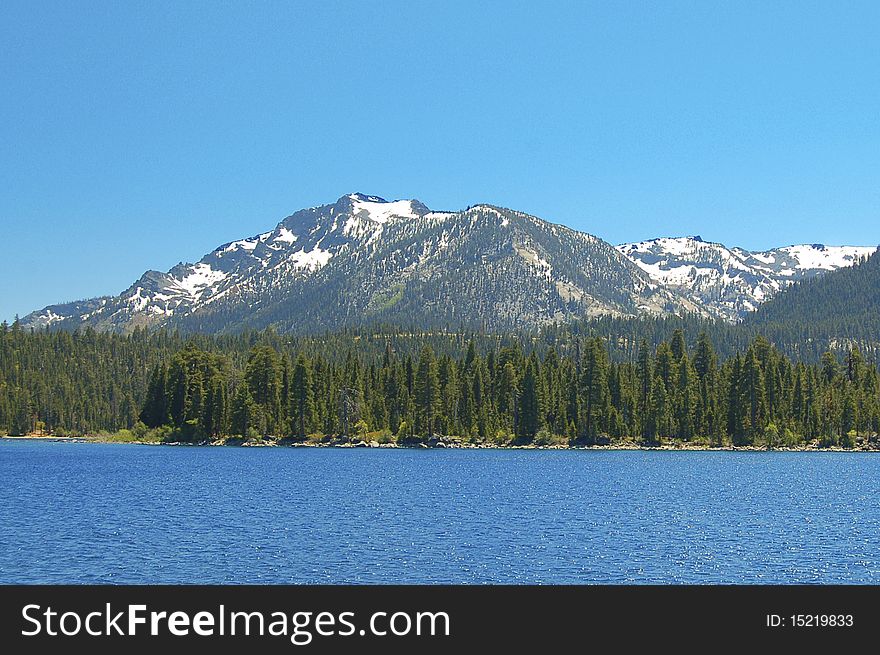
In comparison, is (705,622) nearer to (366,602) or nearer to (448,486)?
(366,602)

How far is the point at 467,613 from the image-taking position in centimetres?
2700

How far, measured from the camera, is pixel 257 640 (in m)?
23.0

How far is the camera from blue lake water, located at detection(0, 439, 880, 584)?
2064 inches

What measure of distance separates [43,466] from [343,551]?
92169mm

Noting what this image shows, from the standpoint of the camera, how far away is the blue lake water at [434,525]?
52438 mm

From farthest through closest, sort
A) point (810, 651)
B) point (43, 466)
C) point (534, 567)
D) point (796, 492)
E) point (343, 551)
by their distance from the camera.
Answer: point (43, 466), point (796, 492), point (343, 551), point (534, 567), point (810, 651)

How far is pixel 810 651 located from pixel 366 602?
11487mm

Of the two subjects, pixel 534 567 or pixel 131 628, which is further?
pixel 534 567

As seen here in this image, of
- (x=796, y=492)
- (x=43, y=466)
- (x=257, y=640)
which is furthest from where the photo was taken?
(x=43, y=466)

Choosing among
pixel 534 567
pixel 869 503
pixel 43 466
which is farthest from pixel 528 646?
pixel 43 466

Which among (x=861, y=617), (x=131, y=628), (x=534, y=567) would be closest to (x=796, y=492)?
(x=534, y=567)

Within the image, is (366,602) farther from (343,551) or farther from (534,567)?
(343,551)

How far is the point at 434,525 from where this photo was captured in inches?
2795

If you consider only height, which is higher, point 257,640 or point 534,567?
point 257,640
